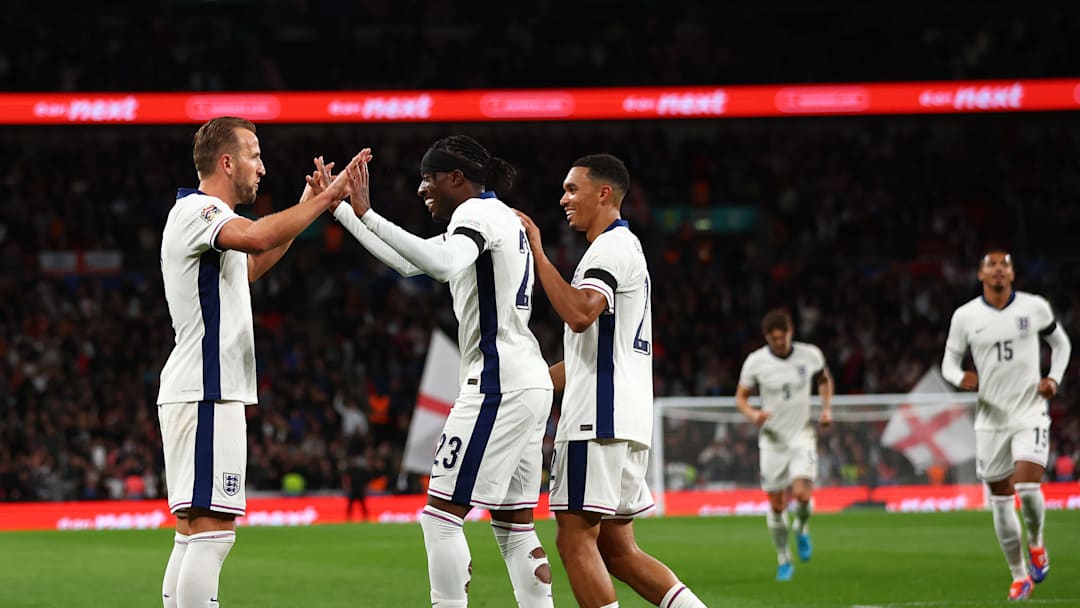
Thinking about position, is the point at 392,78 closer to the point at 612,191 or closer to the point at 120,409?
the point at 120,409

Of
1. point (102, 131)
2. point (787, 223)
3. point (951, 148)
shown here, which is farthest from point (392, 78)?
point (951, 148)

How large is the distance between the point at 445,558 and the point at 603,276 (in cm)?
145

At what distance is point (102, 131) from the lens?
30.6 m

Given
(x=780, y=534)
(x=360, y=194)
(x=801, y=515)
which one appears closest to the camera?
(x=360, y=194)

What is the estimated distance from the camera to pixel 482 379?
6.38 metres

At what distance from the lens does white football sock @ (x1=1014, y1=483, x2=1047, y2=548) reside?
10516 mm

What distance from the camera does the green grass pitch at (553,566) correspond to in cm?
1071

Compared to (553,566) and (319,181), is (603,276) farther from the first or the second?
(553,566)

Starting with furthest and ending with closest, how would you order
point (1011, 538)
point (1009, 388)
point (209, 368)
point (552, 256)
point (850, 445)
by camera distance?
point (552, 256) < point (850, 445) < point (1009, 388) < point (1011, 538) < point (209, 368)

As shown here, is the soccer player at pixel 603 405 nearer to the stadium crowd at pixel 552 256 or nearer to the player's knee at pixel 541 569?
the player's knee at pixel 541 569

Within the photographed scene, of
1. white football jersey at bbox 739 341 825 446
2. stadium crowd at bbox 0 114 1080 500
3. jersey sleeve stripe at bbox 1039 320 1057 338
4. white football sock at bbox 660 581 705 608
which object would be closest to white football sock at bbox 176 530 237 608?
white football sock at bbox 660 581 705 608

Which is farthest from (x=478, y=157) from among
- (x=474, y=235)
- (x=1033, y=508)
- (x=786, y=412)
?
(x=786, y=412)

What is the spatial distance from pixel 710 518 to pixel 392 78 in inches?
491

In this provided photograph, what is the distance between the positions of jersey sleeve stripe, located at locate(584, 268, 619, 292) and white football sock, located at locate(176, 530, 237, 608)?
1.99 meters
